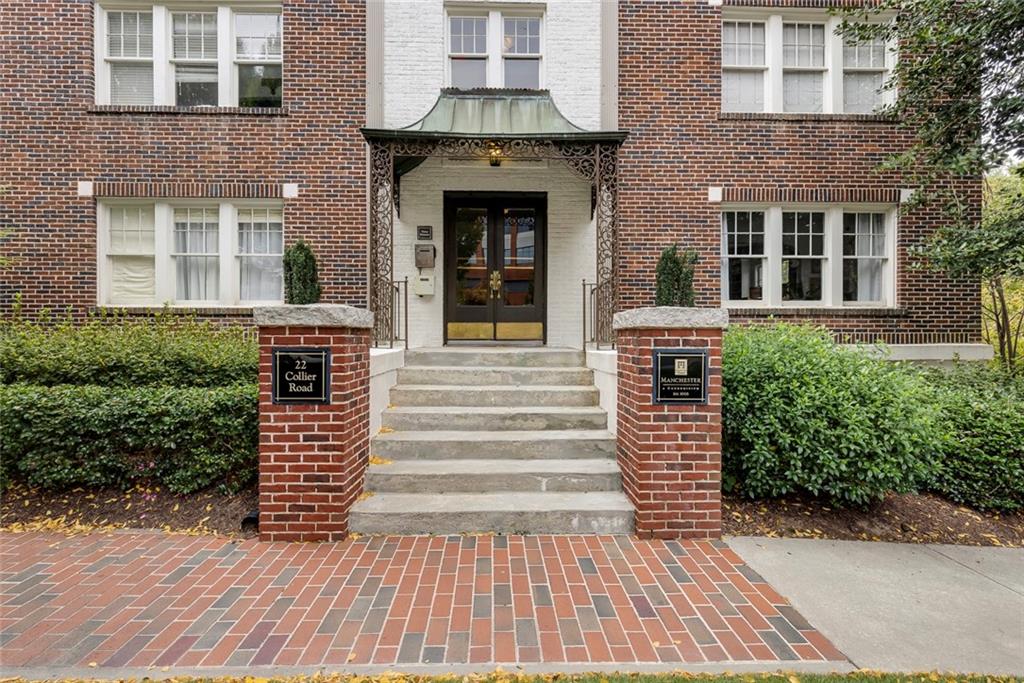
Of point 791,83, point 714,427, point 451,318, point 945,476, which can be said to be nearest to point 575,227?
point 451,318

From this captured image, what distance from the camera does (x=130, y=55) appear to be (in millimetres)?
8133

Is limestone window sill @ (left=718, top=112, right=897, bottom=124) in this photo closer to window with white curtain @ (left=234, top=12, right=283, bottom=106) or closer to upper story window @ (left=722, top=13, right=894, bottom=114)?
upper story window @ (left=722, top=13, right=894, bottom=114)

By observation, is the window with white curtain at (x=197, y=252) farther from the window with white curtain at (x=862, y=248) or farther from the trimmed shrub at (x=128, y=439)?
the window with white curtain at (x=862, y=248)

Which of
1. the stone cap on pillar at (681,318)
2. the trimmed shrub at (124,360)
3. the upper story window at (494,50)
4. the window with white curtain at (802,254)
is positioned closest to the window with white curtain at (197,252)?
the trimmed shrub at (124,360)

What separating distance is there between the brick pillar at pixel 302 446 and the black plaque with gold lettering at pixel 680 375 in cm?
250

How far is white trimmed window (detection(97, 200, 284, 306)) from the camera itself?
320 inches

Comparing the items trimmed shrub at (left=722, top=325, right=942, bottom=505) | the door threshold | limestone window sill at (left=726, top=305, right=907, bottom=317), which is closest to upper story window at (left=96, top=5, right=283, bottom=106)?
the door threshold

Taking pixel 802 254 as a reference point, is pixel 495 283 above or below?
below

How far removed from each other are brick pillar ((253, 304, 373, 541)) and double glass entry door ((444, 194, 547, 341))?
453 cm

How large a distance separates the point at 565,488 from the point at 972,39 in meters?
7.54

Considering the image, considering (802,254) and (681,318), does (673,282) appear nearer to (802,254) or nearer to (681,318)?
(681,318)

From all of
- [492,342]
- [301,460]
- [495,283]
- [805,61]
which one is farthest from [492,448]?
[805,61]

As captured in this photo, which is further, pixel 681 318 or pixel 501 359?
pixel 501 359

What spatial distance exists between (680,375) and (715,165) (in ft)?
18.3
